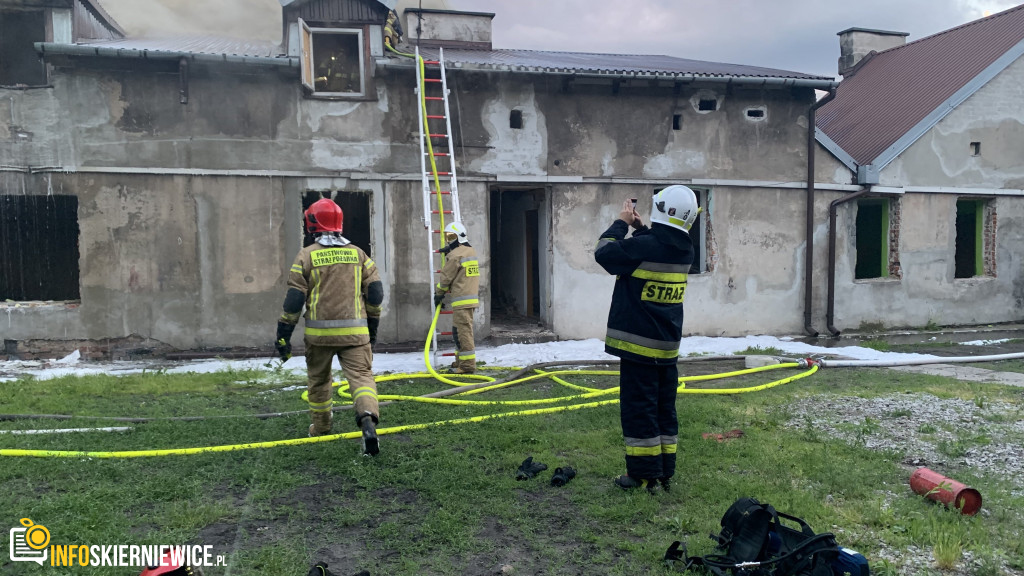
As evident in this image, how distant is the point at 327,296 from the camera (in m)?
4.79

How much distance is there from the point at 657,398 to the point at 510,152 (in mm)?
7128

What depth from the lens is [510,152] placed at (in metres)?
10.5

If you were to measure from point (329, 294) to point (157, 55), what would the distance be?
6273 millimetres

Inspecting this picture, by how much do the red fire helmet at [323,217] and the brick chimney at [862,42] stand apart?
629 inches

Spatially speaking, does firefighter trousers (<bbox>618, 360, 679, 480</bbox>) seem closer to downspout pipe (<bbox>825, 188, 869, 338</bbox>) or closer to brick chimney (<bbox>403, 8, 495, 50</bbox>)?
downspout pipe (<bbox>825, 188, 869, 338</bbox>)

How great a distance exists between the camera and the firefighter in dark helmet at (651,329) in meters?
3.87

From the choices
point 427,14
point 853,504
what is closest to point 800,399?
point 853,504

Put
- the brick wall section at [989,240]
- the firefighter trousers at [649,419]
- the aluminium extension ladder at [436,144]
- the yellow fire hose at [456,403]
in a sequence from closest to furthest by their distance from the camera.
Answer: the firefighter trousers at [649,419]
the yellow fire hose at [456,403]
the aluminium extension ladder at [436,144]
the brick wall section at [989,240]

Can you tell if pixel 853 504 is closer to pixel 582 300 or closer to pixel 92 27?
pixel 582 300

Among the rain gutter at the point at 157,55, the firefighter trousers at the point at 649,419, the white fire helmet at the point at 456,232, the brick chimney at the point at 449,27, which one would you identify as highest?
the brick chimney at the point at 449,27

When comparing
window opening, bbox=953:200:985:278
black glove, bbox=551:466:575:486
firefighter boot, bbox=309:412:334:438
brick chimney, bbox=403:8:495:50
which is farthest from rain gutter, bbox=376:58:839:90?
black glove, bbox=551:466:575:486

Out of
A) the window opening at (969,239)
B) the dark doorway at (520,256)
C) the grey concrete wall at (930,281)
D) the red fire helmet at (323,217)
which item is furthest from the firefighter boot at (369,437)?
the window opening at (969,239)

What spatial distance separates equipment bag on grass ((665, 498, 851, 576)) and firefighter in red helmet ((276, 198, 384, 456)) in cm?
254

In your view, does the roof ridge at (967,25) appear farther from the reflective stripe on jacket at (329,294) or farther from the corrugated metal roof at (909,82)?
the reflective stripe on jacket at (329,294)
